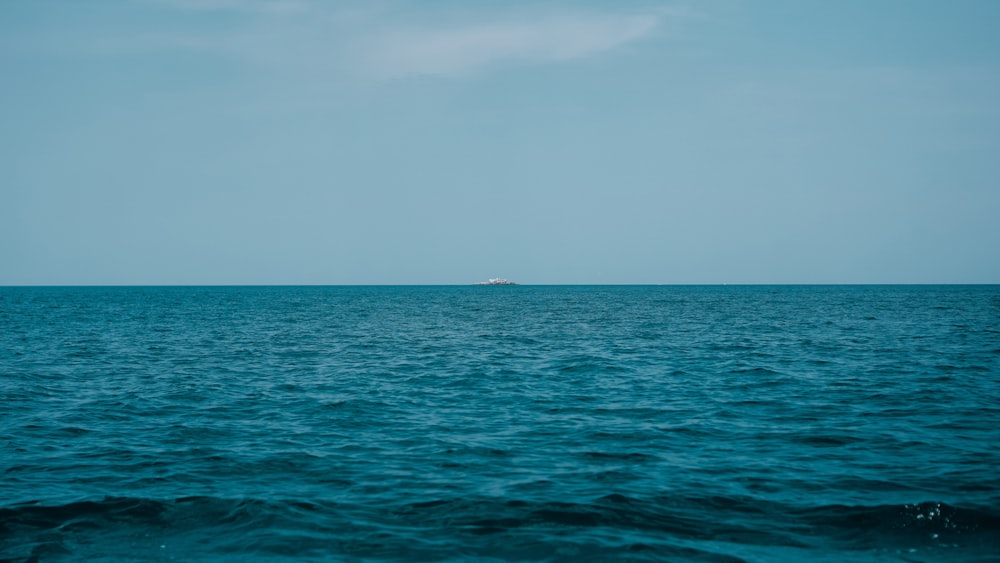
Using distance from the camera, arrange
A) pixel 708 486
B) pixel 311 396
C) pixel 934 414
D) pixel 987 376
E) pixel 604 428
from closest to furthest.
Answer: pixel 708 486, pixel 604 428, pixel 934 414, pixel 311 396, pixel 987 376

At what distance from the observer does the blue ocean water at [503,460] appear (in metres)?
10.4

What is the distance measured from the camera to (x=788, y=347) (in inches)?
1532

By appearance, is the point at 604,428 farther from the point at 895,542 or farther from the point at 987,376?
the point at 987,376

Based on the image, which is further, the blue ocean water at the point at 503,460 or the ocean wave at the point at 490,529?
the blue ocean water at the point at 503,460

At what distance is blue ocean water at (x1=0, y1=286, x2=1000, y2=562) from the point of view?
10.4m

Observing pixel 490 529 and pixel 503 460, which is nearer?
pixel 490 529

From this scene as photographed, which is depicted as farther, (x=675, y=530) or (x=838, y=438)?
(x=838, y=438)

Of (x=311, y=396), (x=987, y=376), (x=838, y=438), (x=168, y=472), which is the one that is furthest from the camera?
(x=987, y=376)

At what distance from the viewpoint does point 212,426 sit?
1847cm

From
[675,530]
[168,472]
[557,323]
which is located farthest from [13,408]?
[557,323]

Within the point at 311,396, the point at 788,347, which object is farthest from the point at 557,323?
→ the point at 311,396

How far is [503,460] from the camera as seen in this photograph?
582 inches

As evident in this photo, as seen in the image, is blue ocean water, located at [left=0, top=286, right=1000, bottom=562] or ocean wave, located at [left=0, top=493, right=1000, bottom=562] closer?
ocean wave, located at [left=0, top=493, right=1000, bottom=562]

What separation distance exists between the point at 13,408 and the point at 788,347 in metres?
35.5
